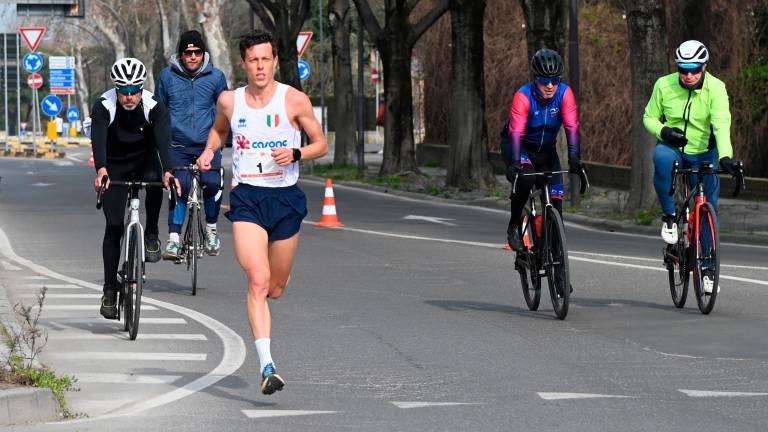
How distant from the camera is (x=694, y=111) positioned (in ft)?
40.9

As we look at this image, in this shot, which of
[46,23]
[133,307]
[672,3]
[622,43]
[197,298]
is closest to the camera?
[133,307]

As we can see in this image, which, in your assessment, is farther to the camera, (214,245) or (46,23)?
Result: (46,23)

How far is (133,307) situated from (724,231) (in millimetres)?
11360

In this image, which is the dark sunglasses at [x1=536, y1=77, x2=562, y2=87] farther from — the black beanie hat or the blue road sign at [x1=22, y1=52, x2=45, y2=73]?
the blue road sign at [x1=22, y1=52, x2=45, y2=73]

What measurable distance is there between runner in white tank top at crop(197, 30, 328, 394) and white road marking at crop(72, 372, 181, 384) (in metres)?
0.84

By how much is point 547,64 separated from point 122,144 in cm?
308

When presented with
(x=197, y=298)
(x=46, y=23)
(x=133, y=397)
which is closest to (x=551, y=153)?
(x=197, y=298)

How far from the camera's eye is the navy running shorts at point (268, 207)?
907 cm

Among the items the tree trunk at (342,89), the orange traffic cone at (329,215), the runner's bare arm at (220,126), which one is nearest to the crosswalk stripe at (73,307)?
the runner's bare arm at (220,126)

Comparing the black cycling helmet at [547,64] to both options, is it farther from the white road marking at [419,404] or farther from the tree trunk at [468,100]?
the tree trunk at [468,100]

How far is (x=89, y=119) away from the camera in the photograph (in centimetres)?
1208

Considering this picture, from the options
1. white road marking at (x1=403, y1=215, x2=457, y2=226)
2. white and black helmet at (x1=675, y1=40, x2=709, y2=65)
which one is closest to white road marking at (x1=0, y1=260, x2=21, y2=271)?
white and black helmet at (x1=675, y1=40, x2=709, y2=65)

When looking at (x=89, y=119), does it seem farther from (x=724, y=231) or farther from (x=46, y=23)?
(x=46, y=23)

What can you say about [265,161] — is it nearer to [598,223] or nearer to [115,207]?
[115,207]
